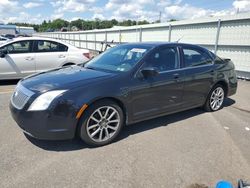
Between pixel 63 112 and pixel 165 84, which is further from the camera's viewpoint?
pixel 165 84

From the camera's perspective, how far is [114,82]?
3.71 m

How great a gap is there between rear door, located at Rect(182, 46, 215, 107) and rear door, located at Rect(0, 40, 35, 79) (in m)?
5.24

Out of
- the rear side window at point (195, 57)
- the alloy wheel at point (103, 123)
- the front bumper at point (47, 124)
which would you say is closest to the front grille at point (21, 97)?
the front bumper at point (47, 124)

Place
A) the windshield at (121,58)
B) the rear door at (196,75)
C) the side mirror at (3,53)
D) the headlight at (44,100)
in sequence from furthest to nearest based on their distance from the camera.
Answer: the side mirror at (3,53), the rear door at (196,75), the windshield at (121,58), the headlight at (44,100)

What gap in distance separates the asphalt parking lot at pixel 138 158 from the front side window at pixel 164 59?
1.11 metres

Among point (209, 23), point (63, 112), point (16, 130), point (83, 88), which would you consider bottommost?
point (16, 130)

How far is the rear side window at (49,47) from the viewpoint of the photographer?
8016 mm

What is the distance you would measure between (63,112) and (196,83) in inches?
111

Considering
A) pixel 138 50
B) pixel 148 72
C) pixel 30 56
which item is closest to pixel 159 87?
pixel 148 72

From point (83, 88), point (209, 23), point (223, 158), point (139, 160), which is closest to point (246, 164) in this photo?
point (223, 158)

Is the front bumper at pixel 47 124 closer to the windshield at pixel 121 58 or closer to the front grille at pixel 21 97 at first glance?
the front grille at pixel 21 97

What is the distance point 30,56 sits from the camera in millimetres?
7844

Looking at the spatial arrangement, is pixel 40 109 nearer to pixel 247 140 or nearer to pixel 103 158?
pixel 103 158

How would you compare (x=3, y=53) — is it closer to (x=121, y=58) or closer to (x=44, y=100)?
(x=121, y=58)
